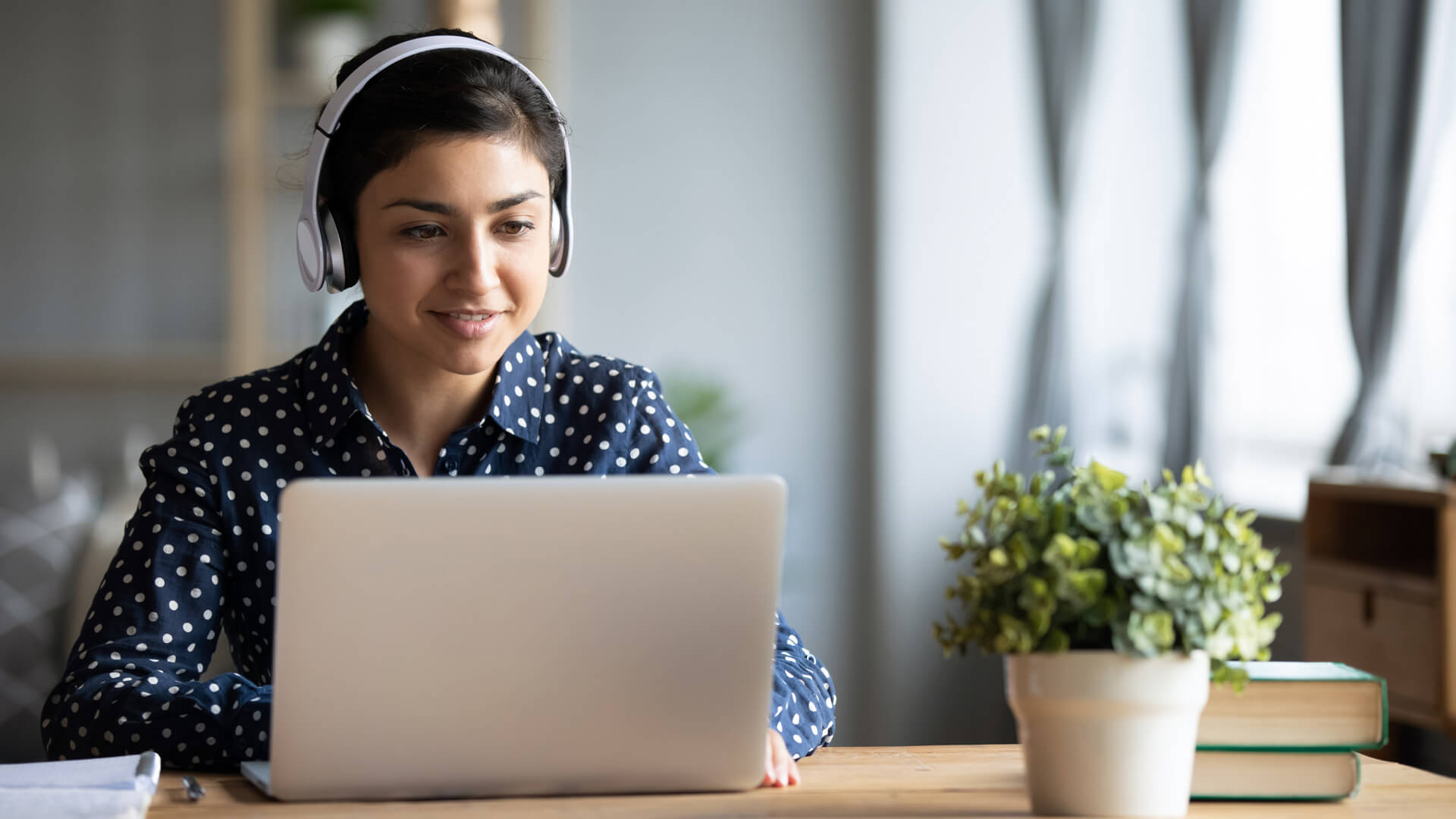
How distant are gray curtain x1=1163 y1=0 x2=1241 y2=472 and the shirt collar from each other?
2318 millimetres

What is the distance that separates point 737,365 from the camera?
12.9ft

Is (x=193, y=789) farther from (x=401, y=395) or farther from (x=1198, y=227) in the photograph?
(x=1198, y=227)

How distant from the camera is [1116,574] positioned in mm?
865

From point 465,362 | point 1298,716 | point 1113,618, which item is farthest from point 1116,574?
point 465,362

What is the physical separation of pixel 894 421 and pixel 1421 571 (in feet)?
5.44

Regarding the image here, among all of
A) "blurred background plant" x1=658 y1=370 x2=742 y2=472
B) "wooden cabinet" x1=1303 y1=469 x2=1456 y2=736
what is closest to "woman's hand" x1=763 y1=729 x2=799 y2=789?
"wooden cabinet" x1=1303 y1=469 x2=1456 y2=736

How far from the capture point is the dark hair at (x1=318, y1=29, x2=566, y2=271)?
1.38 m

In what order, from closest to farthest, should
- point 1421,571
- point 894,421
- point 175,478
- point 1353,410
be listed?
point 175,478 → point 1421,571 → point 1353,410 → point 894,421

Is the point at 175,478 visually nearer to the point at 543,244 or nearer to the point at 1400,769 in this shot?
the point at 543,244

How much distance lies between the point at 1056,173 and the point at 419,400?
2.74m

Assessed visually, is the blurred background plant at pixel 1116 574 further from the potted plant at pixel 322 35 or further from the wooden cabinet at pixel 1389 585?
the potted plant at pixel 322 35

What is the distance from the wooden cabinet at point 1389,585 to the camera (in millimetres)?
2223

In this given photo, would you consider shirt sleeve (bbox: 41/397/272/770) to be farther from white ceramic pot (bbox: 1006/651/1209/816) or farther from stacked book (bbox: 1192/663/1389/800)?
stacked book (bbox: 1192/663/1389/800)

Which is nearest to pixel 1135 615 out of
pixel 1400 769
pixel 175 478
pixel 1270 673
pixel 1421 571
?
pixel 1270 673
